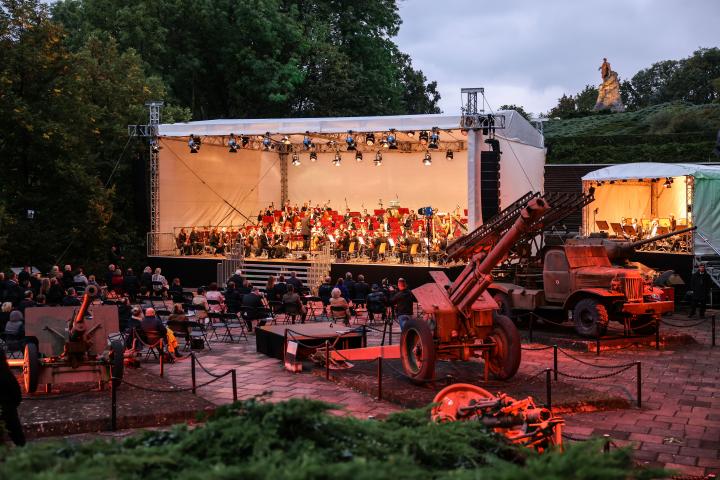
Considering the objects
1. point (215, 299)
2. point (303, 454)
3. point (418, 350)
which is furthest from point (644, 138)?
point (303, 454)

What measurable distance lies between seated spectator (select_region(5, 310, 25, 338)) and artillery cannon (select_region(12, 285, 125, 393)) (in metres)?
1.49

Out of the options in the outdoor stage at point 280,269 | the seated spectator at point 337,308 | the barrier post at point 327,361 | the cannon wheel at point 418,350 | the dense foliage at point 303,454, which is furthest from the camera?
the outdoor stage at point 280,269

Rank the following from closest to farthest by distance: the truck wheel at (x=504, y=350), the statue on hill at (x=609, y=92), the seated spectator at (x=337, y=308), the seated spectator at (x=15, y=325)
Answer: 1. the truck wheel at (x=504, y=350)
2. the seated spectator at (x=15, y=325)
3. the seated spectator at (x=337, y=308)
4. the statue on hill at (x=609, y=92)

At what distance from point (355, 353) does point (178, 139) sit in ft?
51.8

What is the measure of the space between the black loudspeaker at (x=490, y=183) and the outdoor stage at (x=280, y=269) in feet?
7.06

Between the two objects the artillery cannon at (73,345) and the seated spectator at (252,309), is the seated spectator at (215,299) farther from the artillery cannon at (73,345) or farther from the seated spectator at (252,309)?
the artillery cannon at (73,345)

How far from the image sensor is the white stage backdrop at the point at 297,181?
86.8ft

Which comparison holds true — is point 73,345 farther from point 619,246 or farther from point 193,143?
point 193,143

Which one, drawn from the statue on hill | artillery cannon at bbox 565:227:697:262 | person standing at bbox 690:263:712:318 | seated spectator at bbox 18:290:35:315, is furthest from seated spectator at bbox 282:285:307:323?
the statue on hill

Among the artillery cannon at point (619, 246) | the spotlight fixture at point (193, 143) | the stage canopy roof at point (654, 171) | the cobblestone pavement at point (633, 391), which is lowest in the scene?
the cobblestone pavement at point (633, 391)

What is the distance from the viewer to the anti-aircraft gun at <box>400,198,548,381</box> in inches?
422

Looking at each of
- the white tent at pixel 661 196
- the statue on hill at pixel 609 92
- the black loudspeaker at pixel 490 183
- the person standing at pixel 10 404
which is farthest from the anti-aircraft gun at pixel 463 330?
the statue on hill at pixel 609 92

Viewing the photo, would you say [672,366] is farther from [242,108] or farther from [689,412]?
[242,108]

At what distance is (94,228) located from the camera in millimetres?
23031
